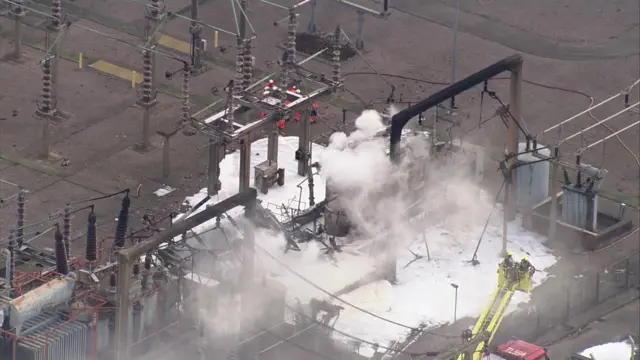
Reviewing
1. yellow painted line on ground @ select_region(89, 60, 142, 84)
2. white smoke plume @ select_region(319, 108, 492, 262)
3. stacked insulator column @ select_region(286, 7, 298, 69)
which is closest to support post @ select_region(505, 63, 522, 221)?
white smoke plume @ select_region(319, 108, 492, 262)

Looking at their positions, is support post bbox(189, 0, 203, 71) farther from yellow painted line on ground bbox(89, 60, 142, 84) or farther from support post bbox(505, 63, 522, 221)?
support post bbox(505, 63, 522, 221)

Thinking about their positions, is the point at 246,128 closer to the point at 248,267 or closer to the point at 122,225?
the point at 248,267

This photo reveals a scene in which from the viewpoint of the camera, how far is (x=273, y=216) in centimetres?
7544

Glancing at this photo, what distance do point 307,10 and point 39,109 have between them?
1641 cm

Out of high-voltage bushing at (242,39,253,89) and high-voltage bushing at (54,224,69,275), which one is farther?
high-voltage bushing at (242,39,253,89)

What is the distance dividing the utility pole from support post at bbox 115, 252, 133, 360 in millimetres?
24463

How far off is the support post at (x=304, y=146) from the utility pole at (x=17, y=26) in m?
13.2

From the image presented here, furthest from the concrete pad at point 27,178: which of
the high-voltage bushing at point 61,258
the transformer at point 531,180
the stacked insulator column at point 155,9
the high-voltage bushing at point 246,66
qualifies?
the transformer at point 531,180

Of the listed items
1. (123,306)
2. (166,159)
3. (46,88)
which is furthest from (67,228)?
(166,159)

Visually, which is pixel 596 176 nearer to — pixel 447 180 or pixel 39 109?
pixel 447 180

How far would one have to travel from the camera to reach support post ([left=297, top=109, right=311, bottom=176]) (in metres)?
80.6

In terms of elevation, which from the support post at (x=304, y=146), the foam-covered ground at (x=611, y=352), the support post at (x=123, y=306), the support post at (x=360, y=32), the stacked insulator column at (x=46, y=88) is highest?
the support post at (x=360, y=32)

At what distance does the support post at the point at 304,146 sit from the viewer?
8056 cm

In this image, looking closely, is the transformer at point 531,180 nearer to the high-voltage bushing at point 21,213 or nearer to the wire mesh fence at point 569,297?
the wire mesh fence at point 569,297
